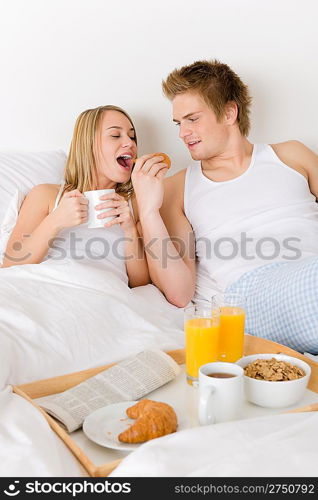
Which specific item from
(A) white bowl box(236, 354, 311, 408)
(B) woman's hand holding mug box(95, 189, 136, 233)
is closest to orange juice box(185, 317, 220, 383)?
(A) white bowl box(236, 354, 311, 408)

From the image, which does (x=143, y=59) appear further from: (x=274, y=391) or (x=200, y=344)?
(x=274, y=391)

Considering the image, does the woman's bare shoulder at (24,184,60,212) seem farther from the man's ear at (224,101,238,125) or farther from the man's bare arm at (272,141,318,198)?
the man's bare arm at (272,141,318,198)

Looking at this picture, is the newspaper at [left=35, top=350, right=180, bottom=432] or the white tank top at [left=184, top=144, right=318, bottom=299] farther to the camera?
the white tank top at [left=184, top=144, right=318, bottom=299]

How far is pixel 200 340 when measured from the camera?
3.91ft

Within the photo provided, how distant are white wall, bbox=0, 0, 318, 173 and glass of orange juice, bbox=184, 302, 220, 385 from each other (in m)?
1.12

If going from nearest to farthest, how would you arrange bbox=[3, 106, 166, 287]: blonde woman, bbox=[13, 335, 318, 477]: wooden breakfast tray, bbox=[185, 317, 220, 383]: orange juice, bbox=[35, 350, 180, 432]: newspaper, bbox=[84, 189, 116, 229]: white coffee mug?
bbox=[13, 335, 318, 477]: wooden breakfast tray
bbox=[35, 350, 180, 432]: newspaper
bbox=[185, 317, 220, 383]: orange juice
bbox=[84, 189, 116, 229]: white coffee mug
bbox=[3, 106, 166, 287]: blonde woman

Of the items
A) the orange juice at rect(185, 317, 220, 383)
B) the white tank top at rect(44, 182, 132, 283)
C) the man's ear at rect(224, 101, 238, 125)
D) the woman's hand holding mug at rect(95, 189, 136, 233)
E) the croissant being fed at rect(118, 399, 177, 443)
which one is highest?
the man's ear at rect(224, 101, 238, 125)

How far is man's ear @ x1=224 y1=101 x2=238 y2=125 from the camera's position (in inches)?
78.5

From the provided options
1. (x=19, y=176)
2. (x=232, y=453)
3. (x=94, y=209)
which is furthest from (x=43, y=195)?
(x=232, y=453)

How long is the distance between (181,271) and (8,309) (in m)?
0.60

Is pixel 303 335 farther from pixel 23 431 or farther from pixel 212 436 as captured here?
pixel 23 431

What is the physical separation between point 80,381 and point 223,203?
906mm
